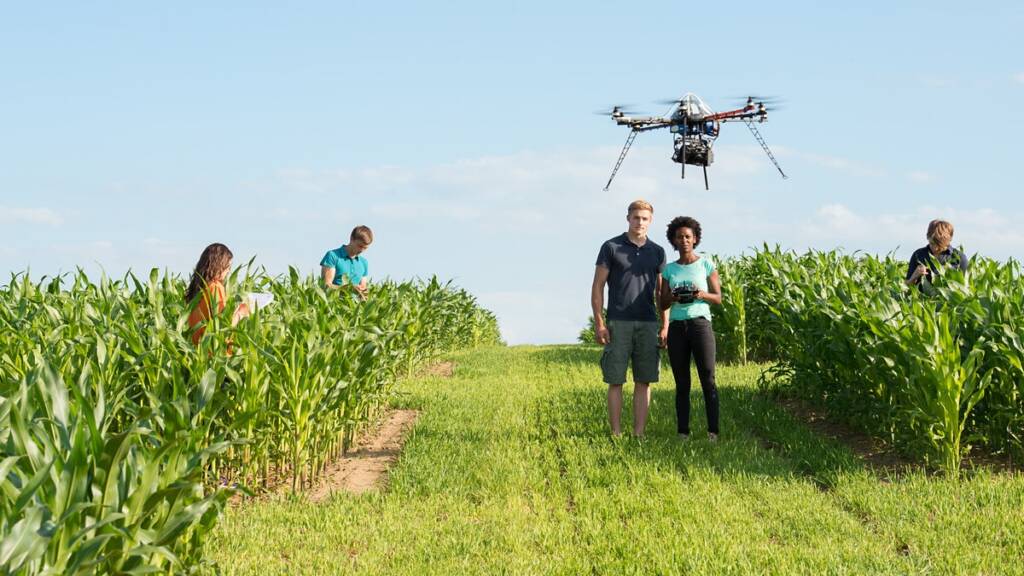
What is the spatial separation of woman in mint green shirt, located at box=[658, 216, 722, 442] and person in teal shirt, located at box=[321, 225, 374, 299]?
4554mm

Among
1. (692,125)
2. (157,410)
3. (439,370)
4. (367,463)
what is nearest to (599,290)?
(367,463)

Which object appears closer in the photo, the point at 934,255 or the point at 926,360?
the point at 926,360

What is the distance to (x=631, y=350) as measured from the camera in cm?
979

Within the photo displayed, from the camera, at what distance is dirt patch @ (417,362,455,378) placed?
1827cm

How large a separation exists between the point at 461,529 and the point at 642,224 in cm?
392

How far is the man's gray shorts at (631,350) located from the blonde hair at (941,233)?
3.85 m

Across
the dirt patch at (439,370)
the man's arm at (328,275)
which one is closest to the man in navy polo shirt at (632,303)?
the man's arm at (328,275)

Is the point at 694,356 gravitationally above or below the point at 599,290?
below

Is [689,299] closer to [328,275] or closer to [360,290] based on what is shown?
[360,290]

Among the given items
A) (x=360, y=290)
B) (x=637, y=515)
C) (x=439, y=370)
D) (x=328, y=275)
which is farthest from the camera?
(x=439, y=370)

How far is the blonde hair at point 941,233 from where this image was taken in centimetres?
1110

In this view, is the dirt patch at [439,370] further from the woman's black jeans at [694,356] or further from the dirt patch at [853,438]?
the woman's black jeans at [694,356]

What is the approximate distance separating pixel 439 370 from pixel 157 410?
14248 millimetres

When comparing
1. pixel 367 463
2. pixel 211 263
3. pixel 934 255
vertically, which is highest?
pixel 211 263
